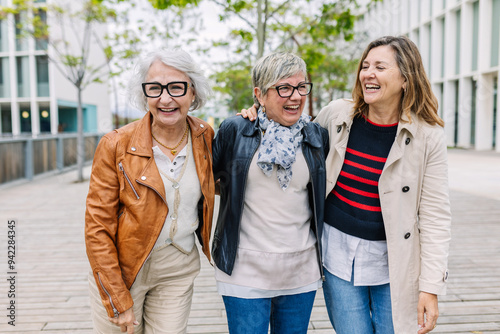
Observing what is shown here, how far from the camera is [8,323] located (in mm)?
3551

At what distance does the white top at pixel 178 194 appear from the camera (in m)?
2.02

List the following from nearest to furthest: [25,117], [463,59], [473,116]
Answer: [463,59] → [473,116] → [25,117]

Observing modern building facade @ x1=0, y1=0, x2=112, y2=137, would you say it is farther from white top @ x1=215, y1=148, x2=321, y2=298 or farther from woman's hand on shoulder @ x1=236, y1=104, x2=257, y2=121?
white top @ x1=215, y1=148, x2=321, y2=298

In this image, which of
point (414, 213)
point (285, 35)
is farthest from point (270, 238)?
point (285, 35)

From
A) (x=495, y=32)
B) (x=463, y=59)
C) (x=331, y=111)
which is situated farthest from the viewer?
(x=463, y=59)

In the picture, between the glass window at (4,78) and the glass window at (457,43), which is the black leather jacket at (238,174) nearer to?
the glass window at (457,43)

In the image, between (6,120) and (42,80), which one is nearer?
(42,80)

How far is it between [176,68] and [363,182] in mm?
1037

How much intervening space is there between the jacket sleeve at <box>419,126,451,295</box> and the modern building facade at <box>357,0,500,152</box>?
67.3 ft

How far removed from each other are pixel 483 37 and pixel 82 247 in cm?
2213

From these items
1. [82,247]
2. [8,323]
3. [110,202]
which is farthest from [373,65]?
[82,247]

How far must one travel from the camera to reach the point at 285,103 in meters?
2.06

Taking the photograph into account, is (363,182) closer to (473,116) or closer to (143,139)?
(143,139)

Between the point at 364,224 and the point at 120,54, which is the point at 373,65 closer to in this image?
the point at 364,224
